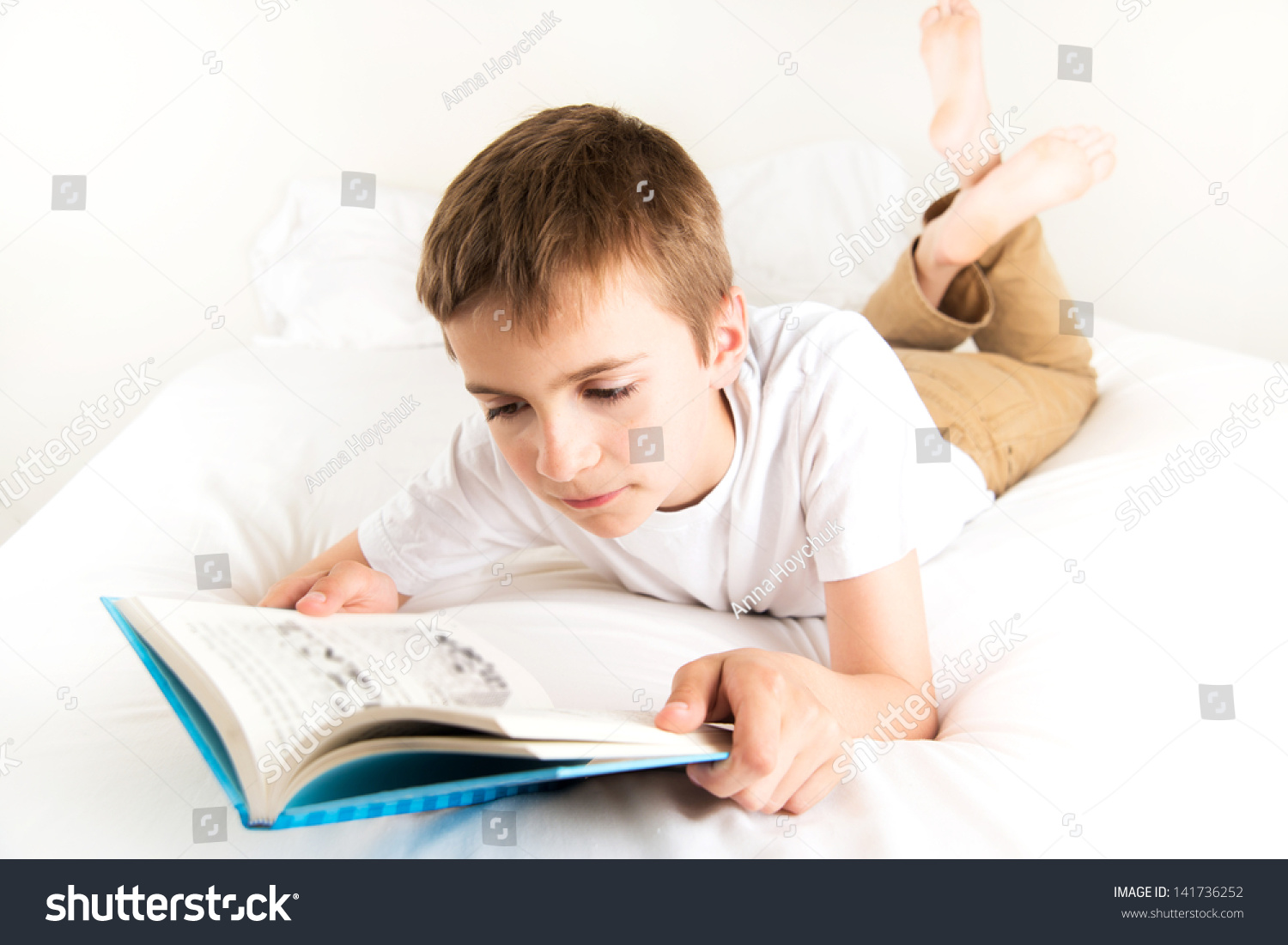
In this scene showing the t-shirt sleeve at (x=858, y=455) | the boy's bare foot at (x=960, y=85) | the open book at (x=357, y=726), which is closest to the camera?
the open book at (x=357, y=726)

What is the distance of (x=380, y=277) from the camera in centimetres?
158

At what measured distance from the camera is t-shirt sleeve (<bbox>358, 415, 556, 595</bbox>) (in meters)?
0.81

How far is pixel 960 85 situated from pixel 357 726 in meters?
1.17

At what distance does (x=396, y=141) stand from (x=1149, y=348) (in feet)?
4.11

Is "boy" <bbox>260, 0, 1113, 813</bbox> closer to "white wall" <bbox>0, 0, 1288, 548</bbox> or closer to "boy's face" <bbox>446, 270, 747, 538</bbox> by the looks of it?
"boy's face" <bbox>446, 270, 747, 538</bbox>

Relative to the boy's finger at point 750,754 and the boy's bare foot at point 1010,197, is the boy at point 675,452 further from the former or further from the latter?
the boy's bare foot at point 1010,197

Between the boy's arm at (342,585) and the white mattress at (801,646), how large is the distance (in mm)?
81

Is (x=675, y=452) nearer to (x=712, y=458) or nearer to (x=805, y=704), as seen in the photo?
(x=712, y=458)

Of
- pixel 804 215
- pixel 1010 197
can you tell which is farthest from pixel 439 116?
pixel 1010 197

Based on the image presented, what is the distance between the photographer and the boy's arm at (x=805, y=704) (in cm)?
47

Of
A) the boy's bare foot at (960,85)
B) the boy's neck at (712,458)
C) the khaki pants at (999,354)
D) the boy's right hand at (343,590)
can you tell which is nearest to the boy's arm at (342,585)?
the boy's right hand at (343,590)

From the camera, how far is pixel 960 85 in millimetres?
1219

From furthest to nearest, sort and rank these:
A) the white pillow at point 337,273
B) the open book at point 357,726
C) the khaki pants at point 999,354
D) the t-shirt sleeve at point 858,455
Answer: the white pillow at point 337,273 < the khaki pants at point 999,354 < the t-shirt sleeve at point 858,455 < the open book at point 357,726

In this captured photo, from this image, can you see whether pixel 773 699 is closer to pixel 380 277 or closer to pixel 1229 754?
pixel 1229 754
